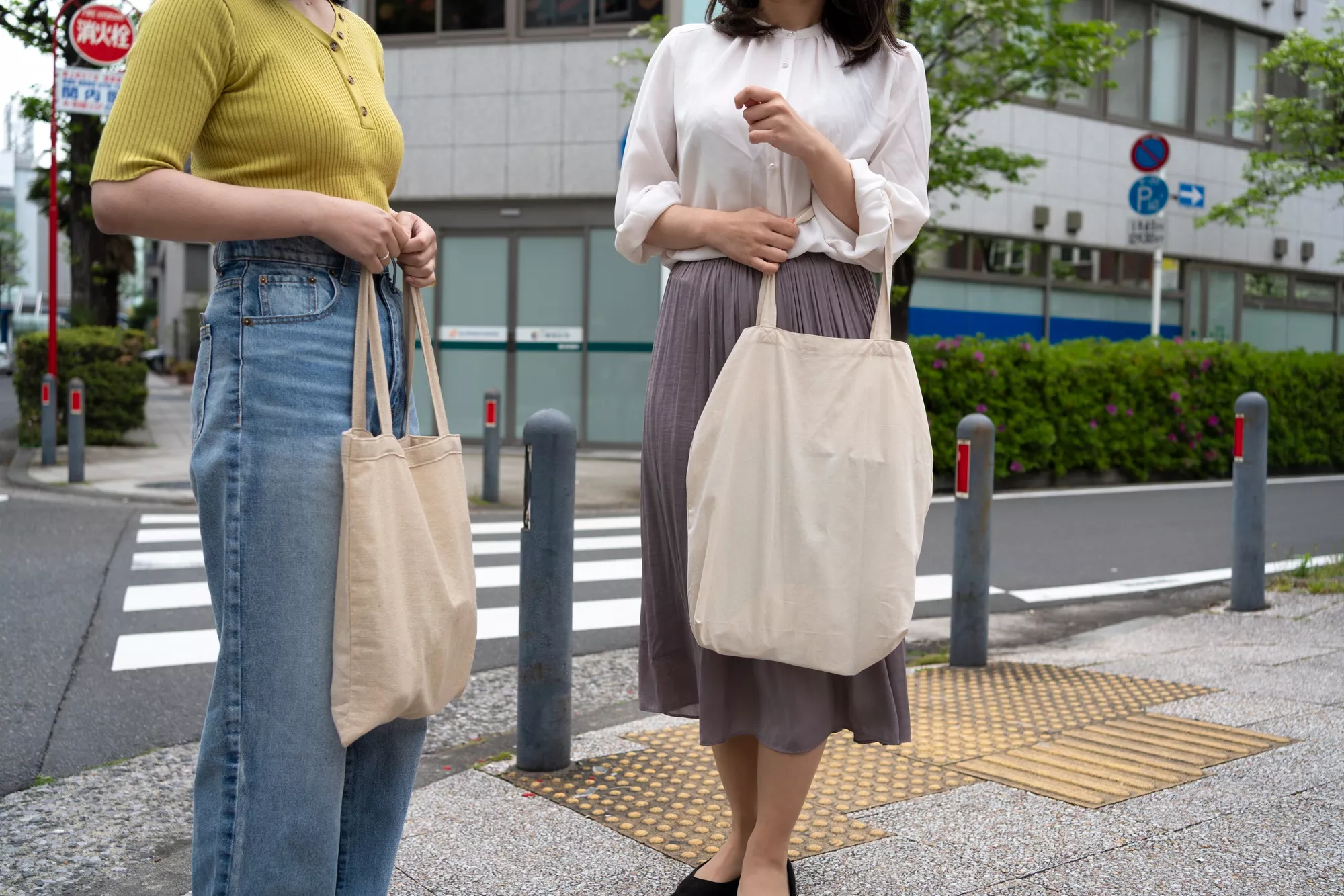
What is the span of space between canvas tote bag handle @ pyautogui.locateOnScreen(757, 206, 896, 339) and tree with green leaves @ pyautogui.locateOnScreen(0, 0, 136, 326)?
1578 cm

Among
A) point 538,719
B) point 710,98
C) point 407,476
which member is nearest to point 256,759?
point 407,476

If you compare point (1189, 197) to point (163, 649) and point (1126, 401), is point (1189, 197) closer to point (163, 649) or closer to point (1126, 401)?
point (1126, 401)

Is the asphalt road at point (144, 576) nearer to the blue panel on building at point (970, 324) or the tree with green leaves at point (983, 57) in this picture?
the tree with green leaves at point (983, 57)

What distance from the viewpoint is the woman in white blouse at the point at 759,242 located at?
234 cm

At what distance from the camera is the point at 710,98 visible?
93.8 inches

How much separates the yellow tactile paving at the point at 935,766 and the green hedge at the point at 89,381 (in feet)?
41.3

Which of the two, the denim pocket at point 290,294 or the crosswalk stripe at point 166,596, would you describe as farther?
the crosswalk stripe at point 166,596

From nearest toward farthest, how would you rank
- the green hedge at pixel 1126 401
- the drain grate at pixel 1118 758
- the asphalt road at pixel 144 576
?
the drain grate at pixel 1118 758 < the asphalt road at pixel 144 576 < the green hedge at pixel 1126 401

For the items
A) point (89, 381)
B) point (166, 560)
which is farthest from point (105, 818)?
point (89, 381)

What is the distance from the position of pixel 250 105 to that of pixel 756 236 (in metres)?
0.91

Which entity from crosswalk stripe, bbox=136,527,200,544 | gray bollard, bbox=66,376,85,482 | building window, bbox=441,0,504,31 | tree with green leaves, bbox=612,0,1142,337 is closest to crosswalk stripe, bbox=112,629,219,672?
crosswalk stripe, bbox=136,527,200,544

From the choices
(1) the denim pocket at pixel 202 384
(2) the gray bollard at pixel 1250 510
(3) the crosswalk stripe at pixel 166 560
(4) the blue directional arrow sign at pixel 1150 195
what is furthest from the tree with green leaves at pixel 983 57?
(1) the denim pocket at pixel 202 384

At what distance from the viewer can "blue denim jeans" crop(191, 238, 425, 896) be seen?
1.83m

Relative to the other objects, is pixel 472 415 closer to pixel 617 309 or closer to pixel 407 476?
pixel 617 309
